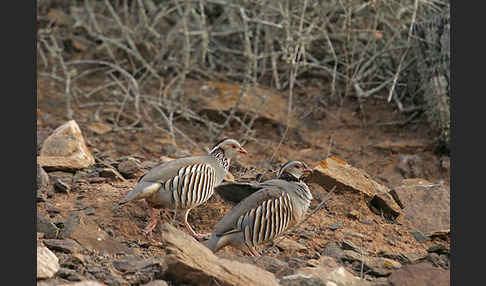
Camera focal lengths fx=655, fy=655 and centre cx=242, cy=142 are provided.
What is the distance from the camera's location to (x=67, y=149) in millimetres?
6945

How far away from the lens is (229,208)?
5.94m

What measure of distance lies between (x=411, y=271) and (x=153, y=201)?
7.19 feet

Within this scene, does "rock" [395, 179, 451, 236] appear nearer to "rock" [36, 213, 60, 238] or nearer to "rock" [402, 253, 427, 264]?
"rock" [402, 253, 427, 264]

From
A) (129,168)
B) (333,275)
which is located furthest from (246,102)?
(333,275)

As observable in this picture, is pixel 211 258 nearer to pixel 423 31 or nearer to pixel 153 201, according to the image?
pixel 153 201

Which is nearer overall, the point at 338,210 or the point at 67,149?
the point at 338,210

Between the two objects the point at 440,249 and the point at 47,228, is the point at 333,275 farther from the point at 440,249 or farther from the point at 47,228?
the point at 47,228

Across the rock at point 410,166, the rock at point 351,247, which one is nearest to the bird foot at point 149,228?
the rock at point 351,247

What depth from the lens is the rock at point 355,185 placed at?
20.4ft

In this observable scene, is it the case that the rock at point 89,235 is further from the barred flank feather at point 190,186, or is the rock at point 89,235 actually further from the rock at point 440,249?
the rock at point 440,249

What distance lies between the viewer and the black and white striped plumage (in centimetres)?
479

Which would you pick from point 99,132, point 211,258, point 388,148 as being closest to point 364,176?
point 211,258

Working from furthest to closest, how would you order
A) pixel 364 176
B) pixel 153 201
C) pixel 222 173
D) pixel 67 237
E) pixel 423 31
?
pixel 423 31
pixel 364 176
pixel 222 173
pixel 153 201
pixel 67 237

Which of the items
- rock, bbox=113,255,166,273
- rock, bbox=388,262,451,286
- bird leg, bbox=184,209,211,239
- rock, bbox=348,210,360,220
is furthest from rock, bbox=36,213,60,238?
rock, bbox=348,210,360,220
